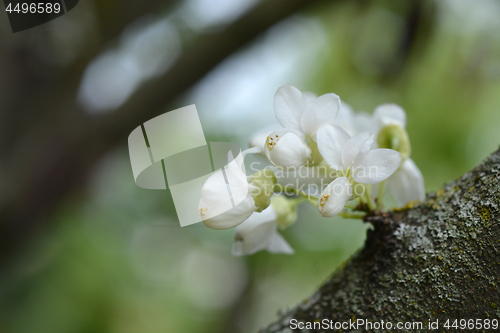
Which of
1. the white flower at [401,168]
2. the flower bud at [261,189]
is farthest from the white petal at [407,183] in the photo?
the flower bud at [261,189]

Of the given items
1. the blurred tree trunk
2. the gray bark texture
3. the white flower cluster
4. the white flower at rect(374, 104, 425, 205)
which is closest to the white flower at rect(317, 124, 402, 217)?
the white flower cluster

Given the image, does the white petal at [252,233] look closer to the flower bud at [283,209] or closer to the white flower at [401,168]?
the flower bud at [283,209]

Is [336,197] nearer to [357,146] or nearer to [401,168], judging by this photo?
[357,146]

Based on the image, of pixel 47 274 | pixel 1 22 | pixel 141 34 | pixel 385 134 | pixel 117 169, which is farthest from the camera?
pixel 117 169

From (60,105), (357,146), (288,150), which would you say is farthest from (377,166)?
(60,105)

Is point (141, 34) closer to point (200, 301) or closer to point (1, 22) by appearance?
point (1, 22)

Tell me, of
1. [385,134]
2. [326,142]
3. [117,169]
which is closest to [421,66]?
[385,134]
